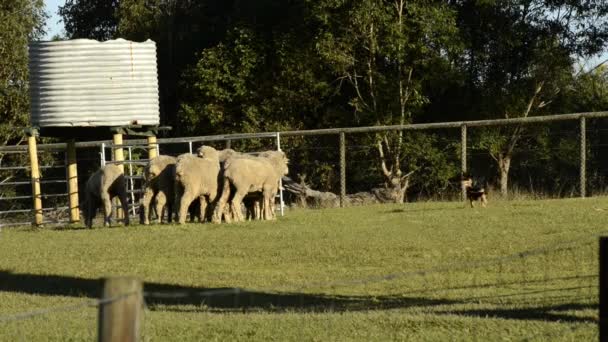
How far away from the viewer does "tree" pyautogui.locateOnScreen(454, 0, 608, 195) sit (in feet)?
107

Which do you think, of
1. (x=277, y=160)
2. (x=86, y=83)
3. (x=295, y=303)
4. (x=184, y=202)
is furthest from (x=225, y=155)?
(x=295, y=303)

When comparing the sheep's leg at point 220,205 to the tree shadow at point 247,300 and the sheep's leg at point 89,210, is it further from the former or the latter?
the tree shadow at point 247,300

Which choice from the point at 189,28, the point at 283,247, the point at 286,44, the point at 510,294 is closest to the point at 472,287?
the point at 510,294

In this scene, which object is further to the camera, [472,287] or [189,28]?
[189,28]

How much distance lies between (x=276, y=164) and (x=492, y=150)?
8773 millimetres

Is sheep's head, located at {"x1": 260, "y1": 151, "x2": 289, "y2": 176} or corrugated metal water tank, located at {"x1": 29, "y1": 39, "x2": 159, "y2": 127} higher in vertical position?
corrugated metal water tank, located at {"x1": 29, "y1": 39, "x2": 159, "y2": 127}

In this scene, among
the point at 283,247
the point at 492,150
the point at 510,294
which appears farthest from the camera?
the point at 492,150

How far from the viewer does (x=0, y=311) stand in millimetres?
13148

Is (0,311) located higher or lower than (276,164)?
lower

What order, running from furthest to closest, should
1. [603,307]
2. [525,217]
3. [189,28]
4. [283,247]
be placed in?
[189,28]
[525,217]
[283,247]
[603,307]

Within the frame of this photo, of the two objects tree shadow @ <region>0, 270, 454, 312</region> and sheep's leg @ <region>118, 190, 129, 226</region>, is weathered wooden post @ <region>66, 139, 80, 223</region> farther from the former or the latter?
tree shadow @ <region>0, 270, 454, 312</region>

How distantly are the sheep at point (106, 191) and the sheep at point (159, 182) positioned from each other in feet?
3.11

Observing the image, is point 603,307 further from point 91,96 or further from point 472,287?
point 91,96

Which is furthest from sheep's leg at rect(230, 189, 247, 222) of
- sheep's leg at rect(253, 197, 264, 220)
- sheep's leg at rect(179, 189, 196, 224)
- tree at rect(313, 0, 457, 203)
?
tree at rect(313, 0, 457, 203)
